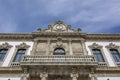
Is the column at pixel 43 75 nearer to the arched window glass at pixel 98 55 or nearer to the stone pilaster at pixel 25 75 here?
the stone pilaster at pixel 25 75

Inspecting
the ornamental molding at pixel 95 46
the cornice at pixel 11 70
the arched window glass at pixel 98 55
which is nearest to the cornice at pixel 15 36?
the cornice at pixel 11 70

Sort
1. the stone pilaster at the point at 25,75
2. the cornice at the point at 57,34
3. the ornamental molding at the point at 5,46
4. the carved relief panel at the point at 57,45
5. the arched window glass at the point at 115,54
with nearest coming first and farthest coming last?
the stone pilaster at the point at 25,75, the arched window glass at the point at 115,54, the carved relief panel at the point at 57,45, the ornamental molding at the point at 5,46, the cornice at the point at 57,34

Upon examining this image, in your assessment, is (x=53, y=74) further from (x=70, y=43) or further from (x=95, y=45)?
(x=95, y=45)

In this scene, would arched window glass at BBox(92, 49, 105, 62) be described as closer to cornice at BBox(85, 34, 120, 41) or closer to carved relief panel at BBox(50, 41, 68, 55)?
cornice at BBox(85, 34, 120, 41)

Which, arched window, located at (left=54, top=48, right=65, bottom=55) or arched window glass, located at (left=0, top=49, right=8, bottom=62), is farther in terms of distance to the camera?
arched window, located at (left=54, top=48, right=65, bottom=55)

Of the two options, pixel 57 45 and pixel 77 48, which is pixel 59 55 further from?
pixel 77 48

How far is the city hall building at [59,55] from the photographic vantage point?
15.0 metres

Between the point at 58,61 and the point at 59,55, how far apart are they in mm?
1110

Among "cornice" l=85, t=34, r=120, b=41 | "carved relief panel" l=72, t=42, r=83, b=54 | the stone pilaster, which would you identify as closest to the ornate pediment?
Result: "cornice" l=85, t=34, r=120, b=41

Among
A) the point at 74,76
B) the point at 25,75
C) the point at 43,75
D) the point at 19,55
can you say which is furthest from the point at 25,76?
the point at 74,76

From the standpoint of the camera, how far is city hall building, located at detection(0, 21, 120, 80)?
15.0 metres

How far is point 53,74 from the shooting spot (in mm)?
14938

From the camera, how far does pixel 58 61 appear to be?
49.8ft

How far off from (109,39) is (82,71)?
726 cm
